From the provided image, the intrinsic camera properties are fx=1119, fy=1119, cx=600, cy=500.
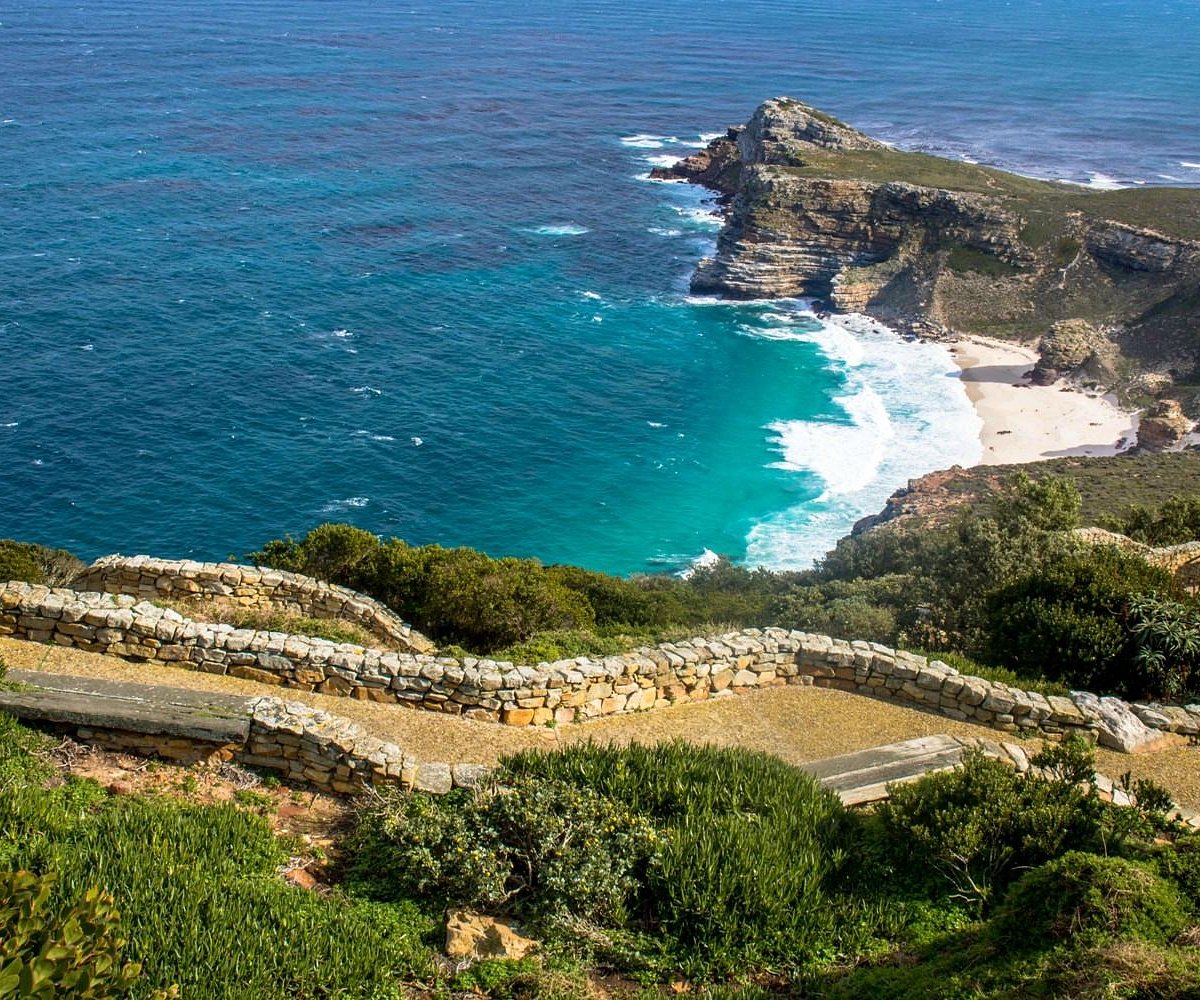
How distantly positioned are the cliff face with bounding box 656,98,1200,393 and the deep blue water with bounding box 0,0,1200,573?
14.8 ft

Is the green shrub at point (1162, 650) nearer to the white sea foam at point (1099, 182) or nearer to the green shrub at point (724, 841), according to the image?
the green shrub at point (724, 841)

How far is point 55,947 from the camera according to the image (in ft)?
23.5

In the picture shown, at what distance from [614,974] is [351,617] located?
11390 millimetres

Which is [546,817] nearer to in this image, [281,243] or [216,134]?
[281,243]

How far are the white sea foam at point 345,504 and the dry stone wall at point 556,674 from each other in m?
33.9

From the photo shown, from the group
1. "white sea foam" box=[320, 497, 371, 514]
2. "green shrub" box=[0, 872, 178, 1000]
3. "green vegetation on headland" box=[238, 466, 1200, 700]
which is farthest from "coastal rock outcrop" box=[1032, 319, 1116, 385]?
"green shrub" box=[0, 872, 178, 1000]

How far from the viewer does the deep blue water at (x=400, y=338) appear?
52438 millimetres

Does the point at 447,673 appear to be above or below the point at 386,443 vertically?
above

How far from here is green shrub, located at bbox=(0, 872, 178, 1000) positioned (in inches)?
274

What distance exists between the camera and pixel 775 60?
588 feet

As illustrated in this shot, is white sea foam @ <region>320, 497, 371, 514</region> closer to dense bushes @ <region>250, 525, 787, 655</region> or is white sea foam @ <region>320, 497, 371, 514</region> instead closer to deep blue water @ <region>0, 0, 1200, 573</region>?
deep blue water @ <region>0, 0, 1200, 573</region>

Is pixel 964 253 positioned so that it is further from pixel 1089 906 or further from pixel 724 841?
pixel 1089 906

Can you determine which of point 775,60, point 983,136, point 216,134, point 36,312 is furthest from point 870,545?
point 775,60

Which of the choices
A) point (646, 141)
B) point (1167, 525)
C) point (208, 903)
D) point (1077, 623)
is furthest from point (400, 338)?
point (646, 141)
